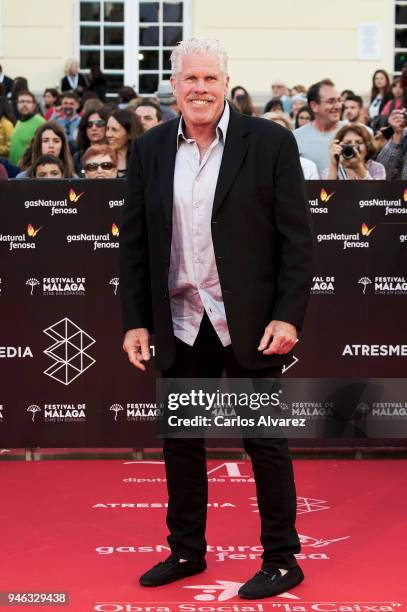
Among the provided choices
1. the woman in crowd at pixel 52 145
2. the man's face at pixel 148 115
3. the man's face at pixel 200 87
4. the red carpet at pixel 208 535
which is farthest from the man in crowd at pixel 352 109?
the man's face at pixel 200 87

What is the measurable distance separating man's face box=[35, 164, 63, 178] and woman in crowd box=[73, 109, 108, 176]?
1.00 metres

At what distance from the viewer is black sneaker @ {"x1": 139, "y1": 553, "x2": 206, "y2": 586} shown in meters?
4.76

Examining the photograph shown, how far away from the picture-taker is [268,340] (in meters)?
4.54

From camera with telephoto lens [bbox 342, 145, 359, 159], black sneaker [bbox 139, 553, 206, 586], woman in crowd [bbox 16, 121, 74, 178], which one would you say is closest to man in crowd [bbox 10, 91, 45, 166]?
woman in crowd [bbox 16, 121, 74, 178]

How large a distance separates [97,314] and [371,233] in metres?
1.55

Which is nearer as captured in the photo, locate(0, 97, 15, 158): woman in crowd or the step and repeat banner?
the step and repeat banner

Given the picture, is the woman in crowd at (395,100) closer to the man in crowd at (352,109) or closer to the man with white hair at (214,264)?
the man in crowd at (352,109)

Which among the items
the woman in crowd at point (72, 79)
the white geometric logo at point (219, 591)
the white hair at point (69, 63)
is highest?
the white hair at point (69, 63)

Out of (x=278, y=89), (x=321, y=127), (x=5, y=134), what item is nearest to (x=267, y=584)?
(x=321, y=127)

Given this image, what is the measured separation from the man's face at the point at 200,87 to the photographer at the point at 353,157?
3.46 meters

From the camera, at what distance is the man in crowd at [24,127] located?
469 inches

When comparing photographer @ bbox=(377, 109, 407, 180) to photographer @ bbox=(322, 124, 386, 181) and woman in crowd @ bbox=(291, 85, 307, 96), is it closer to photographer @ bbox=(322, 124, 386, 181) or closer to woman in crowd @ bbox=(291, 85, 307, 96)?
photographer @ bbox=(322, 124, 386, 181)

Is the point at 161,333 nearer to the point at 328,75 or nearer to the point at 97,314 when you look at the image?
the point at 97,314

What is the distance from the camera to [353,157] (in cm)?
798
